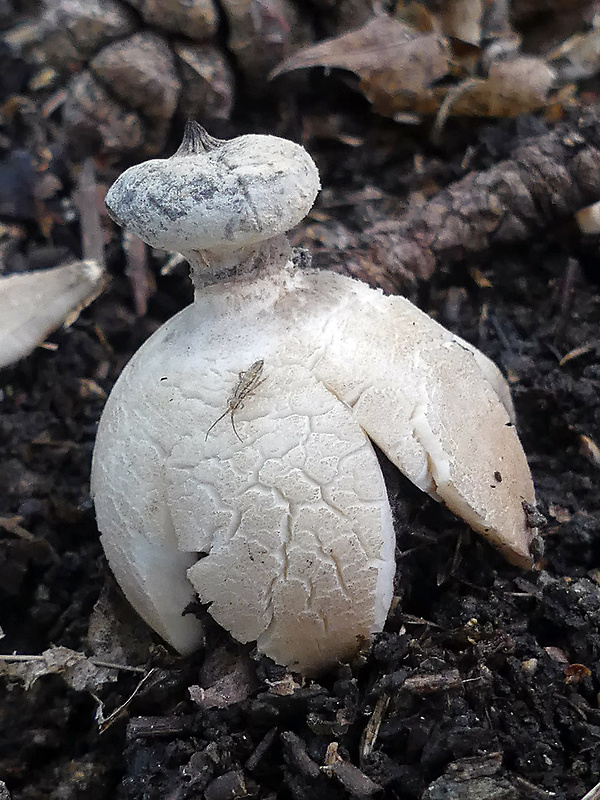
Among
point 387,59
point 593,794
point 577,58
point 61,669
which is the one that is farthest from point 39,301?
point 577,58

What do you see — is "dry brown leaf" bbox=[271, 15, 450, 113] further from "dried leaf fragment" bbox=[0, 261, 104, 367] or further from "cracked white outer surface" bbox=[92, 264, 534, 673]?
"cracked white outer surface" bbox=[92, 264, 534, 673]

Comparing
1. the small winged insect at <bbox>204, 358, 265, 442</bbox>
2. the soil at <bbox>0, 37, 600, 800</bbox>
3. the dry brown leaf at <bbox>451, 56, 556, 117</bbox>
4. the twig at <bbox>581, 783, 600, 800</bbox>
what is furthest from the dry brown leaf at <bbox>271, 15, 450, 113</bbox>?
the twig at <bbox>581, 783, 600, 800</bbox>

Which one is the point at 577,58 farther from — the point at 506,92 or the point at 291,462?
the point at 291,462

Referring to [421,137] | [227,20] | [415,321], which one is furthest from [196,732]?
[227,20]

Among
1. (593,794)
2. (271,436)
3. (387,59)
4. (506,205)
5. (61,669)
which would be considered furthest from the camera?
(387,59)

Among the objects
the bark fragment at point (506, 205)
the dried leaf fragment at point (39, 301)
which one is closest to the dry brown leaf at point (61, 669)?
the dried leaf fragment at point (39, 301)

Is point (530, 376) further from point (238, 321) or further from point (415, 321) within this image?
point (238, 321)

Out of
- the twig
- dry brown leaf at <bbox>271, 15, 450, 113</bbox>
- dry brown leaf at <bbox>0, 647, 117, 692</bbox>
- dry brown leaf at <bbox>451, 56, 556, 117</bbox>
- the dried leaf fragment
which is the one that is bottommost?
dry brown leaf at <bbox>0, 647, 117, 692</bbox>
